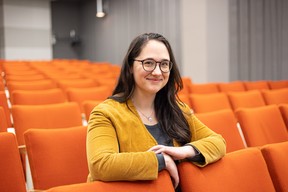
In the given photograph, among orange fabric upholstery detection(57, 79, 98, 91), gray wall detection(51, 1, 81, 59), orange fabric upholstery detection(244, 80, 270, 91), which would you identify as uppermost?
gray wall detection(51, 1, 81, 59)

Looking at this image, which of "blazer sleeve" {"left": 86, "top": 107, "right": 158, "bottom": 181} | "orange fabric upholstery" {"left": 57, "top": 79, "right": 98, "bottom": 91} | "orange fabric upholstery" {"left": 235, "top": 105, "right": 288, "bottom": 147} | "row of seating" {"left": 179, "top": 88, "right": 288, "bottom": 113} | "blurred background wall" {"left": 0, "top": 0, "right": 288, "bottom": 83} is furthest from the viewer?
"blurred background wall" {"left": 0, "top": 0, "right": 288, "bottom": 83}

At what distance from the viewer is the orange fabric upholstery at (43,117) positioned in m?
2.63

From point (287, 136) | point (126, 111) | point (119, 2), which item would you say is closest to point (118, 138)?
point (126, 111)

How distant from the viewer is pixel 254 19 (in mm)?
8648

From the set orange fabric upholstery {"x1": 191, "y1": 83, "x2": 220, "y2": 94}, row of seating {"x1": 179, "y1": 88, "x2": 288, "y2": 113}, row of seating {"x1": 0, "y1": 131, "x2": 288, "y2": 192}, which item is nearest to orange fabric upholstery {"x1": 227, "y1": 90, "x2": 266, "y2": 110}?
row of seating {"x1": 179, "y1": 88, "x2": 288, "y2": 113}

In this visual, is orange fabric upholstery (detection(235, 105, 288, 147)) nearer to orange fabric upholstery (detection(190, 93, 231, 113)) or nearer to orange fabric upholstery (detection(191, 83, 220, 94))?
orange fabric upholstery (detection(190, 93, 231, 113))

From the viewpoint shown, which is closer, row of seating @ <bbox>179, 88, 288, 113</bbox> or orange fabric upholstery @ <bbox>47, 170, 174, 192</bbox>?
orange fabric upholstery @ <bbox>47, 170, 174, 192</bbox>

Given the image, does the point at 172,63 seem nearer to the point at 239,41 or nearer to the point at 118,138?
the point at 118,138

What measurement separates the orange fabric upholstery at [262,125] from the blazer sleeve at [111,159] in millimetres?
1376

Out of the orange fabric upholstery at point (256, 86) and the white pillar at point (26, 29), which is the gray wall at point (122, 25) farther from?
the orange fabric upholstery at point (256, 86)

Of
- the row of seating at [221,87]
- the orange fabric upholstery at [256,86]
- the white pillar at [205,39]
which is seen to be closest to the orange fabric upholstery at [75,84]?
the row of seating at [221,87]

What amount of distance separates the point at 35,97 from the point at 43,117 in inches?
36.3

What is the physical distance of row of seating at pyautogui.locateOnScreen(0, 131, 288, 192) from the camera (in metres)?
1.35

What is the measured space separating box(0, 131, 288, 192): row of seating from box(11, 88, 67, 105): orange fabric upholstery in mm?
1576
